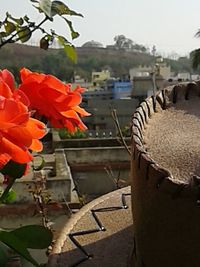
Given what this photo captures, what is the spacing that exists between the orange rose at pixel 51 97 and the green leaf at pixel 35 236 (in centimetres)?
12

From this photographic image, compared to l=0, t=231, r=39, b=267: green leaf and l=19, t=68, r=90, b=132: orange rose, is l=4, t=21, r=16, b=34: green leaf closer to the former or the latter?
l=19, t=68, r=90, b=132: orange rose

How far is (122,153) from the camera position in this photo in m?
4.15

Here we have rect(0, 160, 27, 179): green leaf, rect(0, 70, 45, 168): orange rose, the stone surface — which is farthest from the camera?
the stone surface

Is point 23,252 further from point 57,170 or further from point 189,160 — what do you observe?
point 57,170

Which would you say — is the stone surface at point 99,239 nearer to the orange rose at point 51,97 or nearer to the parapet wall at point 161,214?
the parapet wall at point 161,214

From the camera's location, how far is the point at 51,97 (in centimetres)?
53

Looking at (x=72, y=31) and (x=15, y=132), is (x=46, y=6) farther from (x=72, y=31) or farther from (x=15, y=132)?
(x=15, y=132)

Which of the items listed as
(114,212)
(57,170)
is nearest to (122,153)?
(57,170)

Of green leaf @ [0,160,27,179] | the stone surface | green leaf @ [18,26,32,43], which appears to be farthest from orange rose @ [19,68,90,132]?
the stone surface

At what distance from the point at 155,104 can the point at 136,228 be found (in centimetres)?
22

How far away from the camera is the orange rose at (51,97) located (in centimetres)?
53

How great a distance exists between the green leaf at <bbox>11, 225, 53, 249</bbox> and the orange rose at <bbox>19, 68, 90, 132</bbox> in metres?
0.12

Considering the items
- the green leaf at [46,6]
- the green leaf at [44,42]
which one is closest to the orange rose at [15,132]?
the green leaf at [46,6]

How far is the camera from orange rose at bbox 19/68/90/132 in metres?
0.53
